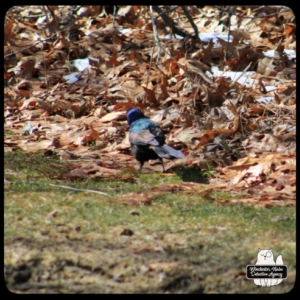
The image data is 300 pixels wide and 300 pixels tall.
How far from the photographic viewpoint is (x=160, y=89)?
9.33 m

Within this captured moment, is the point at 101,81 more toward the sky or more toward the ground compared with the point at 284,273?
more toward the ground

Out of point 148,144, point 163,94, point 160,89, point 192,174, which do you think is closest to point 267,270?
point 192,174

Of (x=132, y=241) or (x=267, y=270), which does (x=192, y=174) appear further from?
(x=267, y=270)

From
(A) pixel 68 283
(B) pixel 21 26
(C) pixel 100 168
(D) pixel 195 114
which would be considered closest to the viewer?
(A) pixel 68 283

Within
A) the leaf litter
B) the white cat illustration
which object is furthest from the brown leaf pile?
the white cat illustration

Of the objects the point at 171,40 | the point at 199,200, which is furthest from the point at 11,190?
the point at 171,40

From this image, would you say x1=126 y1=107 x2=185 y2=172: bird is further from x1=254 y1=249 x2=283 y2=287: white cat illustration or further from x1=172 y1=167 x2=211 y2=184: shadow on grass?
x1=254 y1=249 x2=283 y2=287: white cat illustration

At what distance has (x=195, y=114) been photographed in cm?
852

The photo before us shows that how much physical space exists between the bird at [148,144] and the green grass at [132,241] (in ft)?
2.78

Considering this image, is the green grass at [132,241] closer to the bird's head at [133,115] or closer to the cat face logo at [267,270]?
A: the cat face logo at [267,270]

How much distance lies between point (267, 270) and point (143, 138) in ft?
11.3

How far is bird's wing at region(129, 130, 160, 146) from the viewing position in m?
7.20

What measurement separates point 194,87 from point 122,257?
16.3ft

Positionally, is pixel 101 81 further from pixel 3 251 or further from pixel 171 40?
pixel 3 251
